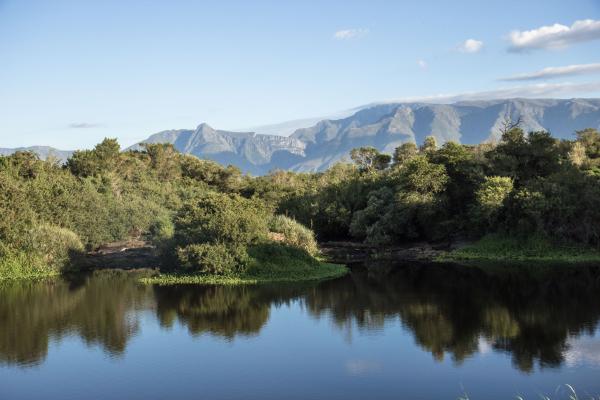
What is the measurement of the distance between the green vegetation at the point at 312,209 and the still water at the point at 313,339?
4502 millimetres

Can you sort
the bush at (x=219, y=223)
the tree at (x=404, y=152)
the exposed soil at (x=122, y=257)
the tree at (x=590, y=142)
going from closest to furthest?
the bush at (x=219, y=223) < the exposed soil at (x=122, y=257) < the tree at (x=590, y=142) < the tree at (x=404, y=152)

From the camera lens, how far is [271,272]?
4462cm

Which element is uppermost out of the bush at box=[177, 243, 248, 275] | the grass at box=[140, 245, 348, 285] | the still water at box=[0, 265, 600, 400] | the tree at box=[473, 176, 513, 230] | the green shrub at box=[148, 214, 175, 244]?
the tree at box=[473, 176, 513, 230]

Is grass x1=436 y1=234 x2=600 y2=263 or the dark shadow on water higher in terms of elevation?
grass x1=436 y1=234 x2=600 y2=263

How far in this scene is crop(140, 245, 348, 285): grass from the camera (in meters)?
43.1

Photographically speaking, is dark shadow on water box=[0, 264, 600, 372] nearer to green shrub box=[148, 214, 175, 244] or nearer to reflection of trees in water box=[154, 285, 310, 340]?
reflection of trees in water box=[154, 285, 310, 340]

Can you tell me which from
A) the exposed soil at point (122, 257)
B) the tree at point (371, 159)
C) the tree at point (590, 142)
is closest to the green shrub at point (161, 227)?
the exposed soil at point (122, 257)

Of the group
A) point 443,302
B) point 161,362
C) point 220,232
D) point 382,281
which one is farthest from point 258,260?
point 161,362

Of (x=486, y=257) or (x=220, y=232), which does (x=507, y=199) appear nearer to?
(x=486, y=257)

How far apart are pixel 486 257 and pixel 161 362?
34.3 meters

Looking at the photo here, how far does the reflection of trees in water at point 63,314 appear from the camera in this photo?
29.7 m

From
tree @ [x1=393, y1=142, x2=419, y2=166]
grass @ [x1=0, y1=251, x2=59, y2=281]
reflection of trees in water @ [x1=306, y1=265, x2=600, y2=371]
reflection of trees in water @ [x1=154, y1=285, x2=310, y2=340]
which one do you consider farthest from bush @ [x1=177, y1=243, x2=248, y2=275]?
tree @ [x1=393, y1=142, x2=419, y2=166]

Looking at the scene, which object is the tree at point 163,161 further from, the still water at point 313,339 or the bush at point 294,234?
the still water at point 313,339

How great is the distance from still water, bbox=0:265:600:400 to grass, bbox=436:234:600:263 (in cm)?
558
